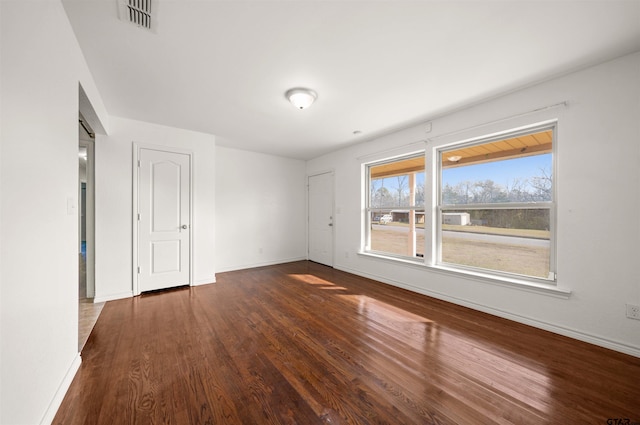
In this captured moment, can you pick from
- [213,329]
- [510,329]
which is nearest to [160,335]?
[213,329]

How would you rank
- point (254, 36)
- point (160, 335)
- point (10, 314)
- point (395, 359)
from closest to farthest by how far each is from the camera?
point (10, 314), point (254, 36), point (395, 359), point (160, 335)

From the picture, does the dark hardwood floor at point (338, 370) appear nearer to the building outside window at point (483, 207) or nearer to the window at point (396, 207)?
the building outside window at point (483, 207)

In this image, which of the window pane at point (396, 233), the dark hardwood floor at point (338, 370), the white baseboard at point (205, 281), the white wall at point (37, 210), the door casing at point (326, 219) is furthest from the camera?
the door casing at point (326, 219)

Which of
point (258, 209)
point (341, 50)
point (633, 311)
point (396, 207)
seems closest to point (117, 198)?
point (258, 209)

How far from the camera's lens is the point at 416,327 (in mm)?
2574

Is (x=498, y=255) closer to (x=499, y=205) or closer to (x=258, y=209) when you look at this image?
(x=499, y=205)

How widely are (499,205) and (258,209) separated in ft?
14.3

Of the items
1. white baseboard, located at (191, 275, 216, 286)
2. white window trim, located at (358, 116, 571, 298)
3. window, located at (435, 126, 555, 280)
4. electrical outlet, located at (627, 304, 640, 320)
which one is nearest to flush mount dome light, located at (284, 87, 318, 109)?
white window trim, located at (358, 116, 571, 298)

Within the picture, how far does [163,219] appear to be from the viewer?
3789mm

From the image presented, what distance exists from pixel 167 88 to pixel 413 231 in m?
3.83

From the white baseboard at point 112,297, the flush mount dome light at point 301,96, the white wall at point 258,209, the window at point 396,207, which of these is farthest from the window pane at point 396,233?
the white baseboard at point 112,297

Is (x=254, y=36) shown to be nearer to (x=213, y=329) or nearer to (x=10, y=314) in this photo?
(x=10, y=314)

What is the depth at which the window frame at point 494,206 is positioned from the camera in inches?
101

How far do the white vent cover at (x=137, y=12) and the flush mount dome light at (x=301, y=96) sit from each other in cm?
130
